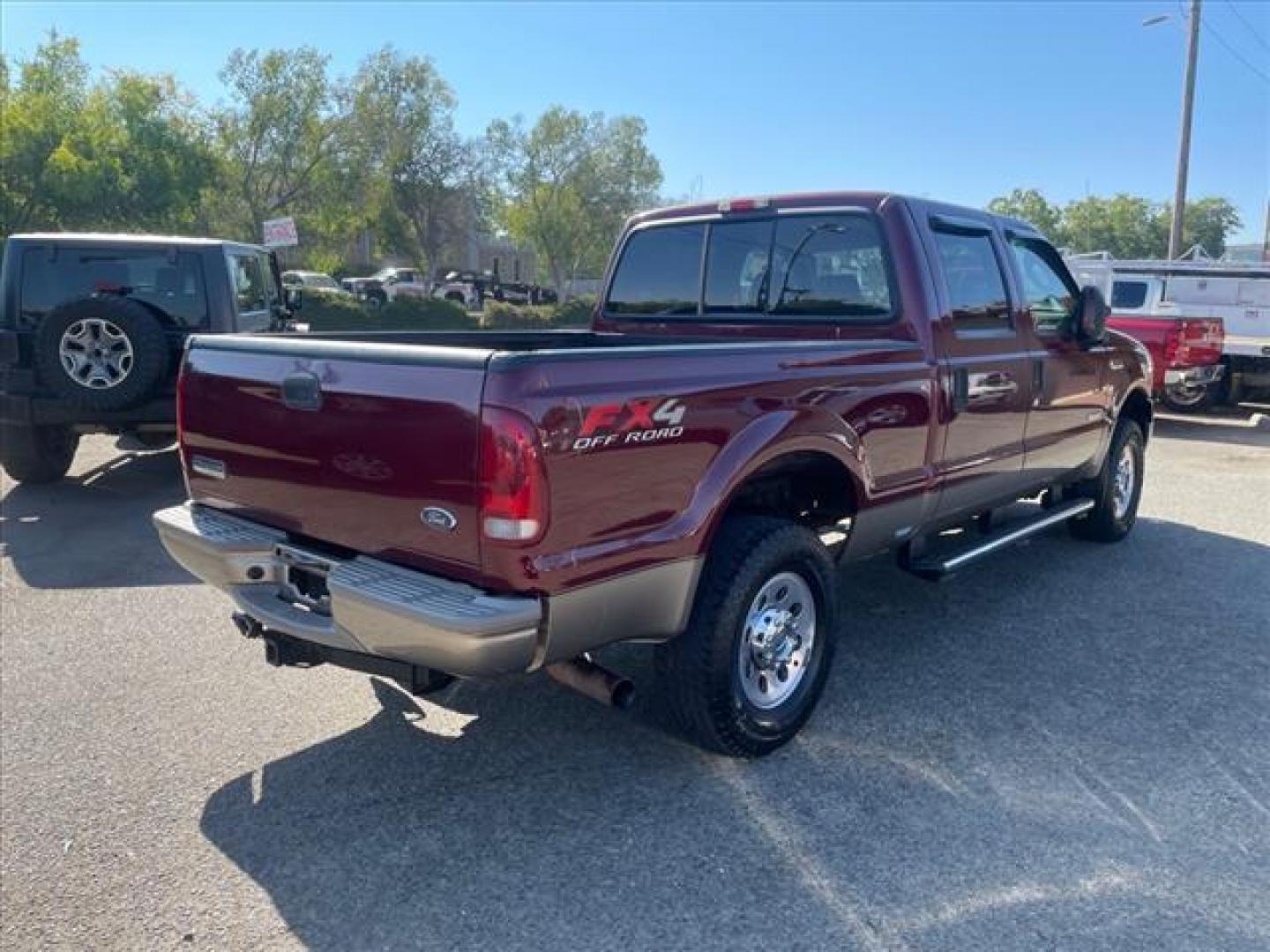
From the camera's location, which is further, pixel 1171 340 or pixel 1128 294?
pixel 1128 294

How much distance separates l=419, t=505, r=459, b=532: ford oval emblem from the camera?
2.74 meters

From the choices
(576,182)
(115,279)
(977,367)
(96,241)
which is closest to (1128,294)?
(977,367)

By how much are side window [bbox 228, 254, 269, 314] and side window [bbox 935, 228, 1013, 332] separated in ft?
18.9

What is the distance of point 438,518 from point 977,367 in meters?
2.79

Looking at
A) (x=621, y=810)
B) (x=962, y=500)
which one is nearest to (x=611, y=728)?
(x=621, y=810)

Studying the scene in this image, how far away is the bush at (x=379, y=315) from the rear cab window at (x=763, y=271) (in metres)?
17.3

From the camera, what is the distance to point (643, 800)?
10.7 ft

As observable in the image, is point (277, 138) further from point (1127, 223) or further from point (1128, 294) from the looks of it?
point (1127, 223)

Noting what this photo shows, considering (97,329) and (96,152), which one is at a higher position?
(96,152)

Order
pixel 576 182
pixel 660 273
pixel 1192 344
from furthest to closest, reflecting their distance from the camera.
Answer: pixel 576 182, pixel 1192 344, pixel 660 273

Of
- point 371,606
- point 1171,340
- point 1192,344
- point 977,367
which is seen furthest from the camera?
point 1192,344

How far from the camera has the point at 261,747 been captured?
3639 millimetres

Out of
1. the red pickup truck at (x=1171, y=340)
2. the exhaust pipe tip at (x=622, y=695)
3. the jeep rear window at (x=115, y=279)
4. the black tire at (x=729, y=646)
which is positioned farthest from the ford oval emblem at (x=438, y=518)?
the red pickup truck at (x=1171, y=340)

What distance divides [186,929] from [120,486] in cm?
649
